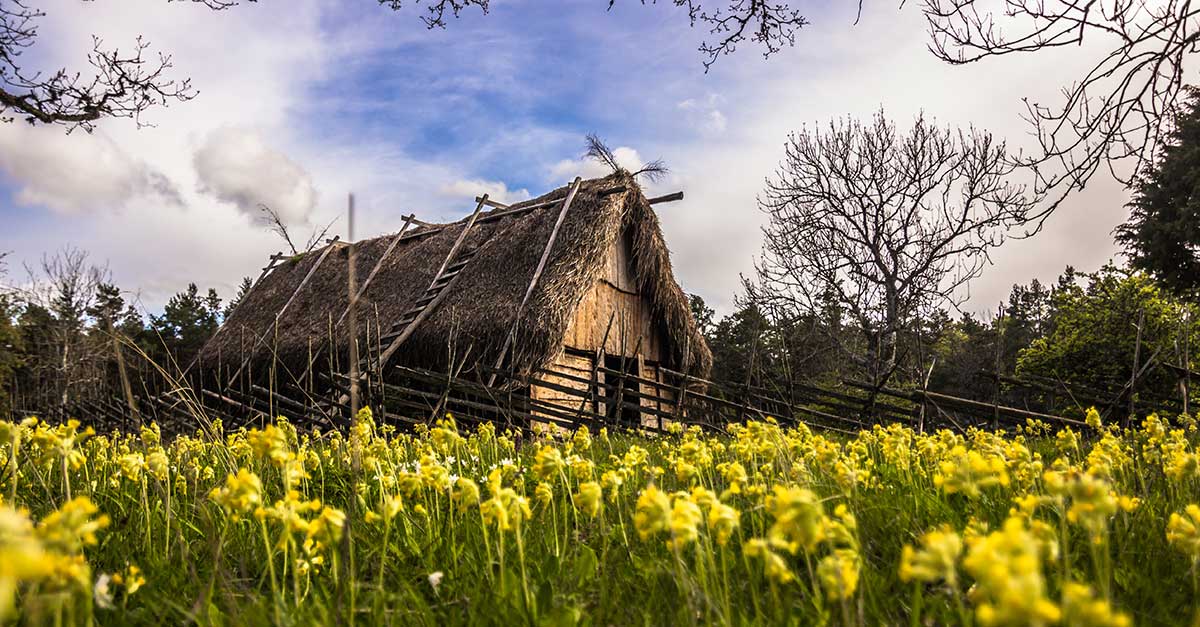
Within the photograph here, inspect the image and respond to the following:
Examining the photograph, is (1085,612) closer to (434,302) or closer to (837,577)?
(837,577)

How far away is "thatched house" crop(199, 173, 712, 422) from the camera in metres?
11.2

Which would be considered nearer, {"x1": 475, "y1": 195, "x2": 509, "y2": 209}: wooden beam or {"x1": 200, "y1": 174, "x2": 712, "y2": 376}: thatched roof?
{"x1": 200, "y1": 174, "x2": 712, "y2": 376}: thatched roof

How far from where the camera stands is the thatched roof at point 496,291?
11.1 meters

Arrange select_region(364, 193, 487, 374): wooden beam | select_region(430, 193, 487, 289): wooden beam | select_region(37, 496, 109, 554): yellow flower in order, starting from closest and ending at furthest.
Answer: select_region(37, 496, 109, 554): yellow flower, select_region(364, 193, 487, 374): wooden beam, select_region(430, 193, 487, 289): wooden beam

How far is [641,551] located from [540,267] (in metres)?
9.71

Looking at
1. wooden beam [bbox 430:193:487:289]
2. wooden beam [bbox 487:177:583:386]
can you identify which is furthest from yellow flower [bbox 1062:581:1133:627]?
wooden beam [bbox 430:193:487:289]

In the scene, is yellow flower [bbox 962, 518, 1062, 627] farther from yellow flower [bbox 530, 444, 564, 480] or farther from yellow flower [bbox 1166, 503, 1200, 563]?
yellow flower [bbox 530, 444, 564, 480]

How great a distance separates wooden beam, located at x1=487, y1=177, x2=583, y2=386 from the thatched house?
4cm

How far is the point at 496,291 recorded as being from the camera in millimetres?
12055

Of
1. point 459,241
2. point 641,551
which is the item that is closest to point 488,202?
point 459,241

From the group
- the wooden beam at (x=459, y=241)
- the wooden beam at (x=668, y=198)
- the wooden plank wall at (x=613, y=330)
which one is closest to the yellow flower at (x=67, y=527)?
the wooden plank wall at (x=613, y=330)

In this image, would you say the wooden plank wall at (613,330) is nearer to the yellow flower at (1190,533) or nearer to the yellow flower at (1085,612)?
the yellow flower at (1190,533)

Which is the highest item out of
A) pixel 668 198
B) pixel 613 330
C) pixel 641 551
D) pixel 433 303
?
pixel 668 198

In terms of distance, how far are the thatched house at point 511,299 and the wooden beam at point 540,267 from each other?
43 millimetres
